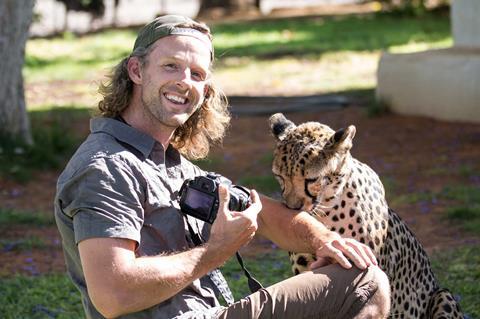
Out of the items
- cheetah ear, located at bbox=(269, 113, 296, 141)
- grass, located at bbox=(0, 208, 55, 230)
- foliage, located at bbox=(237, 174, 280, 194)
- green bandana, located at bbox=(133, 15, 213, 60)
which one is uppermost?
green bandana, located at bbox=(133, 15, 213, 60)

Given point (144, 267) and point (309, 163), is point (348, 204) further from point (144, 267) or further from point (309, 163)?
point (144, 267)

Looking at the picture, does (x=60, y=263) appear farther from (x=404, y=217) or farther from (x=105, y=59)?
(x=105, y=59)

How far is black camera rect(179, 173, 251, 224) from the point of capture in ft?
13.1

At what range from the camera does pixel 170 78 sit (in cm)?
415

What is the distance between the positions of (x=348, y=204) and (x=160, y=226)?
1247 millimetres

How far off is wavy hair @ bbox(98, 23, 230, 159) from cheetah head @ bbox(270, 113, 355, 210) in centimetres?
32

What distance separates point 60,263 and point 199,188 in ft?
13.5

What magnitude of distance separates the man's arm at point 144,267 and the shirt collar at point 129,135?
0.38 meters

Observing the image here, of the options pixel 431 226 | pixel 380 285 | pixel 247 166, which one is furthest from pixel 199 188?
pixel 247 166

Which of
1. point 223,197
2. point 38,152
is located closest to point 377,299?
point 223,197

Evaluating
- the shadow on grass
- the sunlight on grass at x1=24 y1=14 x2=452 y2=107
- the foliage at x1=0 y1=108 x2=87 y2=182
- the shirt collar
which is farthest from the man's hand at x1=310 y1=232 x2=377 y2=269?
the shadow on grass

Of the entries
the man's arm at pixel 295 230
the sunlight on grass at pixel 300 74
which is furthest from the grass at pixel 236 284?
the sunlight on grass at pixel 300 74

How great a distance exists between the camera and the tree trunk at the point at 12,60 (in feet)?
35.5

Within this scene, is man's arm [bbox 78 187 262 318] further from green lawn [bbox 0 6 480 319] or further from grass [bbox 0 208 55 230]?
grass [bbox 0 208 55 230]
